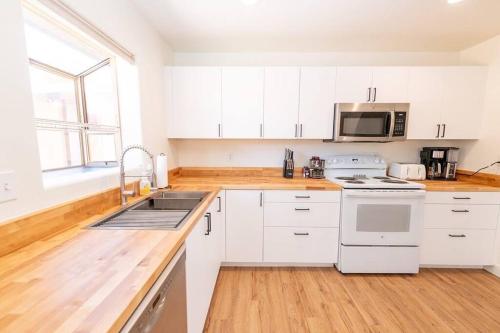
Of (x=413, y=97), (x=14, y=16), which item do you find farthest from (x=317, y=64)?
(x=14, y=16)

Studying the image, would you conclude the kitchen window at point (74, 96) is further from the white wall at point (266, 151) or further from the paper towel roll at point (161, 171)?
the white wall at point (266, 151)

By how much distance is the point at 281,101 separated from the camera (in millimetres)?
2361

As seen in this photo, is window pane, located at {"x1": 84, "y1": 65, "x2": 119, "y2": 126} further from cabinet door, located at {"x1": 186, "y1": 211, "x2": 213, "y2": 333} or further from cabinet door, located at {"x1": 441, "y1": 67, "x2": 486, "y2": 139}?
cabinet door, located at {"x1": 441, "y1": 67, "x2": 486, "y2": 139}

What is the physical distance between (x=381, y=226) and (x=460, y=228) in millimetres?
829

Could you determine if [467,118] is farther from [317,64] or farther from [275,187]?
[275,187]

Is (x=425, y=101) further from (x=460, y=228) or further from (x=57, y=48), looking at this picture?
(x=57, y=48)

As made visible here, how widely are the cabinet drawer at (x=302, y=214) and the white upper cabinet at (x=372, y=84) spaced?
1.16 metres

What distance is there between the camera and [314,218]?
218cm

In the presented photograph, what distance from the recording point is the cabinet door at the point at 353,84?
231 cm

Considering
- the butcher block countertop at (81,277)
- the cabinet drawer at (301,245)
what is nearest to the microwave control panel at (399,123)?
the cabinet drawer at (301,245)

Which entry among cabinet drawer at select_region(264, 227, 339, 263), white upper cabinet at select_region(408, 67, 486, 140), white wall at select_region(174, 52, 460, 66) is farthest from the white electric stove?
white wall at select_region(174, 52, 460, 66)

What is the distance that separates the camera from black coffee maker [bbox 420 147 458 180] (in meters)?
2.47

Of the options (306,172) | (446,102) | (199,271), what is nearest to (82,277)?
(199,271)

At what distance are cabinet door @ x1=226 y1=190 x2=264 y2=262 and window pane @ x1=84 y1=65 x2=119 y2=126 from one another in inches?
47.2
